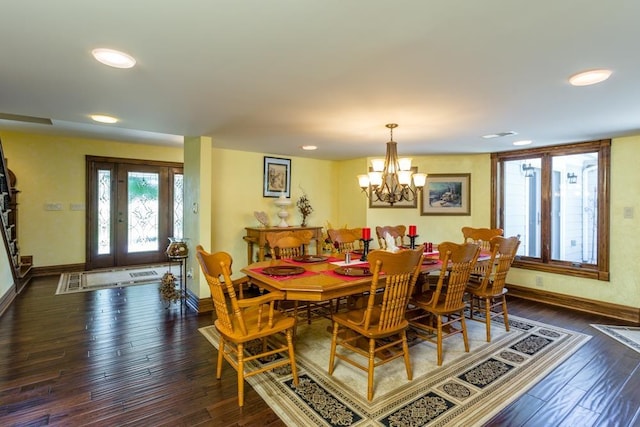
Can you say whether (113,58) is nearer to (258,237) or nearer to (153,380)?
(153,380)

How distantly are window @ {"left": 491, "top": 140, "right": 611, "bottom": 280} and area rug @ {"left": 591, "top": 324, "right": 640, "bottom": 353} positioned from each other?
769 mm

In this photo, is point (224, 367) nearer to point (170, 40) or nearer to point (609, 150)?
point (170, 40)

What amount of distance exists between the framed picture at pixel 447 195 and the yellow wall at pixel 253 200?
9cm

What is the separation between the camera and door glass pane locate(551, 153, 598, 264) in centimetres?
443

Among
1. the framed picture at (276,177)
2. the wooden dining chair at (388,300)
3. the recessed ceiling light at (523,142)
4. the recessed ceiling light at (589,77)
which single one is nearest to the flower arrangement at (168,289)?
the framed picture at (276,177)

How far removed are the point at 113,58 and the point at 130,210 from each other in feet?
17.9

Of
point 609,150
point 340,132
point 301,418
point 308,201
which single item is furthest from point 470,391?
point 308,201

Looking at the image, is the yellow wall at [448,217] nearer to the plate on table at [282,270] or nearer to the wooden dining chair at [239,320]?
the plate on table at [282,270]

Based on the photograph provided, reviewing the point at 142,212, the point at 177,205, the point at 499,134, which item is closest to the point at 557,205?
the point at 499,134

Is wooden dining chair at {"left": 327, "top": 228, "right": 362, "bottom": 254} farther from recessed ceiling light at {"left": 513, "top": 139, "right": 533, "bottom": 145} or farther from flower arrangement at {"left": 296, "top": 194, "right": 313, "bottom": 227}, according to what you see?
recessed ceiling light at {"left": 513, "top": 139, "right": 533, "bottom": 145}

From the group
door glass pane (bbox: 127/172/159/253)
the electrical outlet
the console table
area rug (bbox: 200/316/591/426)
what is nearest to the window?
area rug (bbox: 200/316/591/426)

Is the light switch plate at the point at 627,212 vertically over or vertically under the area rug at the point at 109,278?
over

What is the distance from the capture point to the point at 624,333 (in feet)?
11.4

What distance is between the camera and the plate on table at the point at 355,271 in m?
2.68
